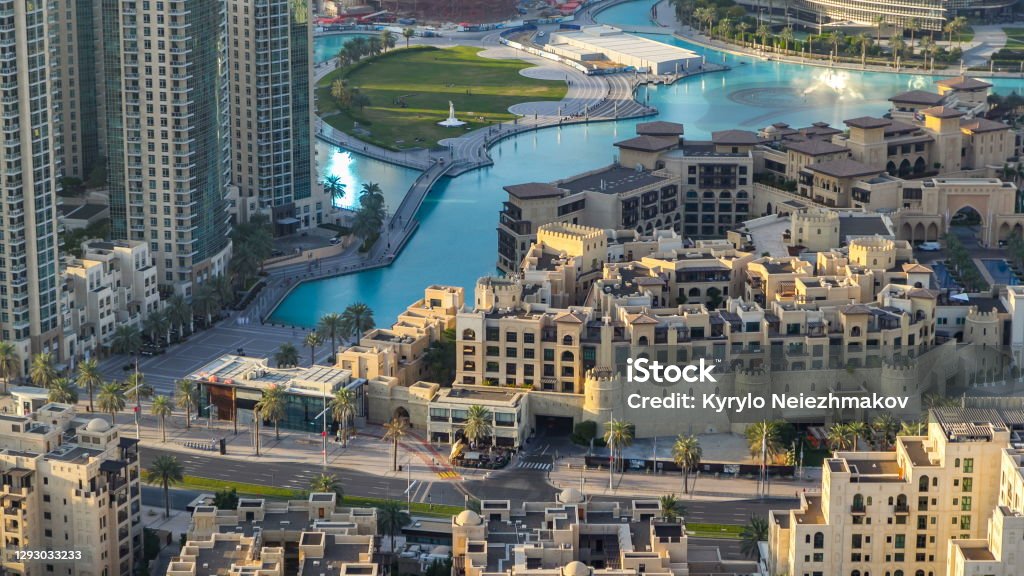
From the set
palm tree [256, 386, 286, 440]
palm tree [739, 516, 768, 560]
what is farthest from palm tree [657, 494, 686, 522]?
palm tree [256, 386, 286, 440]

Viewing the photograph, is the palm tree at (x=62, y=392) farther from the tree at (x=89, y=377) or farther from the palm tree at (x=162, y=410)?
the palm tree at (x=162, y=410)

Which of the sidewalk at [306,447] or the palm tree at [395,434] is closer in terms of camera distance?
the sidewalk at [306,447]

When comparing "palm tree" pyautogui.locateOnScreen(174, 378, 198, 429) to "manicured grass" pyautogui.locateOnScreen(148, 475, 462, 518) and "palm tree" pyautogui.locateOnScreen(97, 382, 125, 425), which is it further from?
"manicured grass" pyautogui.locateOnScreen(148, 475, 462, 518)

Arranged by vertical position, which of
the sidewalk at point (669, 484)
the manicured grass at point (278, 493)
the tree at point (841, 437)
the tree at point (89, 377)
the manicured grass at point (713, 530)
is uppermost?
the tree at point (89, 377)

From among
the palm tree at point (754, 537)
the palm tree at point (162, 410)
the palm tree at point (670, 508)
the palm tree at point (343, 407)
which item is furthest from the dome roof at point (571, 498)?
the palm tree at point (162, 410)

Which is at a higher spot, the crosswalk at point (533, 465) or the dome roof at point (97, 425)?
the dome roof at point (97, 425)

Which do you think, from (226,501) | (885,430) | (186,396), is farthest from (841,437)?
(186,396)

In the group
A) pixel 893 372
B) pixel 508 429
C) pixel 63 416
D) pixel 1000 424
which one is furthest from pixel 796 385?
pixel 63 416
